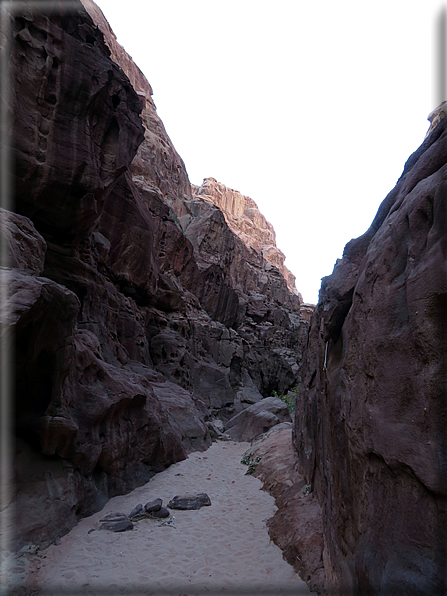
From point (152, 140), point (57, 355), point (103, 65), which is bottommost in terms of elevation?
point (57, 355)

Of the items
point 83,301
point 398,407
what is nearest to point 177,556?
point 398,407

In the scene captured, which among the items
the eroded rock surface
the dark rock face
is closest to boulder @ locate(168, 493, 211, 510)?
the eroded rock surface

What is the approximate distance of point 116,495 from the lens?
28.2 feet

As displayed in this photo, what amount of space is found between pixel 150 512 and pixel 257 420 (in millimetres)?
10551

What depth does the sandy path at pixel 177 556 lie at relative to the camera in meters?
5.23

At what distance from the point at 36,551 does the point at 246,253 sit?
47406 mm

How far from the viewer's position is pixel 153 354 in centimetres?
1969

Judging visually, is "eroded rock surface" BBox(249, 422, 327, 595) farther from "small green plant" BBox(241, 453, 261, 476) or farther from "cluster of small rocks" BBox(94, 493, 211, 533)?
"cluster of small rocks" BBox(94, 493, 211, 533)

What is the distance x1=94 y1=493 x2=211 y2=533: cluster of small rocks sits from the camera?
7.01 metres

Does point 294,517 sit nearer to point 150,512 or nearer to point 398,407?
point 150,512

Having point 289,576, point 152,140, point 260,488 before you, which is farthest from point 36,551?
point 152,140

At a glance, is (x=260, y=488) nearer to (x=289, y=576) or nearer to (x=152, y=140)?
(x=289, y=576)

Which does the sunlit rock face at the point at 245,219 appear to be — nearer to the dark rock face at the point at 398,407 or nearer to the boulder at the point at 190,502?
the boulder at the point at 190,502

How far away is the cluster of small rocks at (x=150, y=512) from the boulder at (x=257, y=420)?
8565 millimetres
